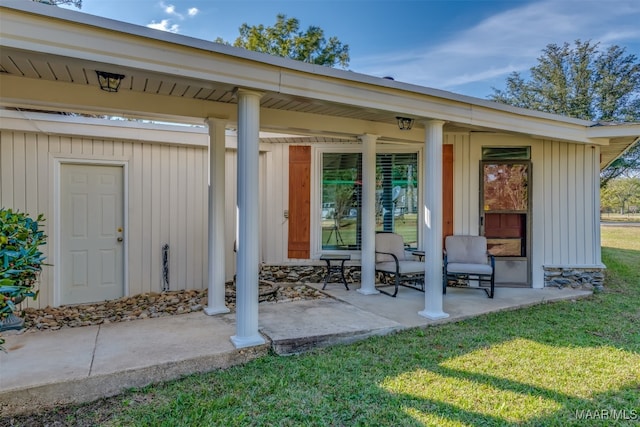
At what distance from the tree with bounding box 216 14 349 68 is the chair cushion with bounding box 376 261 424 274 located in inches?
489

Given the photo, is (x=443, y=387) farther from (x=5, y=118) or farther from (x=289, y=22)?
(x=289, y=22)

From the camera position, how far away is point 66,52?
7.87 feet

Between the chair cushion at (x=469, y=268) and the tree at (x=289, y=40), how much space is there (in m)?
12.7

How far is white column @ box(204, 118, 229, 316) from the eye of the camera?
409 cm

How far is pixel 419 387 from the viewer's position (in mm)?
2707

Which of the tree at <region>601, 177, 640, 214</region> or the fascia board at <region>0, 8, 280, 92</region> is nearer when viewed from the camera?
the fascia board at <region>0, 8, 280, 92</region>

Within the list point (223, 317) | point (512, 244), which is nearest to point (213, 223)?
point (223, 317)

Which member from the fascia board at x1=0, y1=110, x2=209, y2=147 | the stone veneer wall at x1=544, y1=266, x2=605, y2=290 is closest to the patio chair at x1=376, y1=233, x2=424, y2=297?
the stone veneer wall at x1=544, y1=266, x2=605, y2=290

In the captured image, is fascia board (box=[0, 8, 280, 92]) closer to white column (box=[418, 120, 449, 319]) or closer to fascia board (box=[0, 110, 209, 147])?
white column (box=[418, 120, 449, 319])

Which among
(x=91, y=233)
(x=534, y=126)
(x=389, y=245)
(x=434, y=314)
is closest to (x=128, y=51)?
(x=91, y=233)

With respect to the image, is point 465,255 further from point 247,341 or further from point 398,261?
point 247,341

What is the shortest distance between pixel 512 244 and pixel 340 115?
3579mm

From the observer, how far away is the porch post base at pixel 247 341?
10.5ft

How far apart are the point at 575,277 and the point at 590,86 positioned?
13806 millimetres
